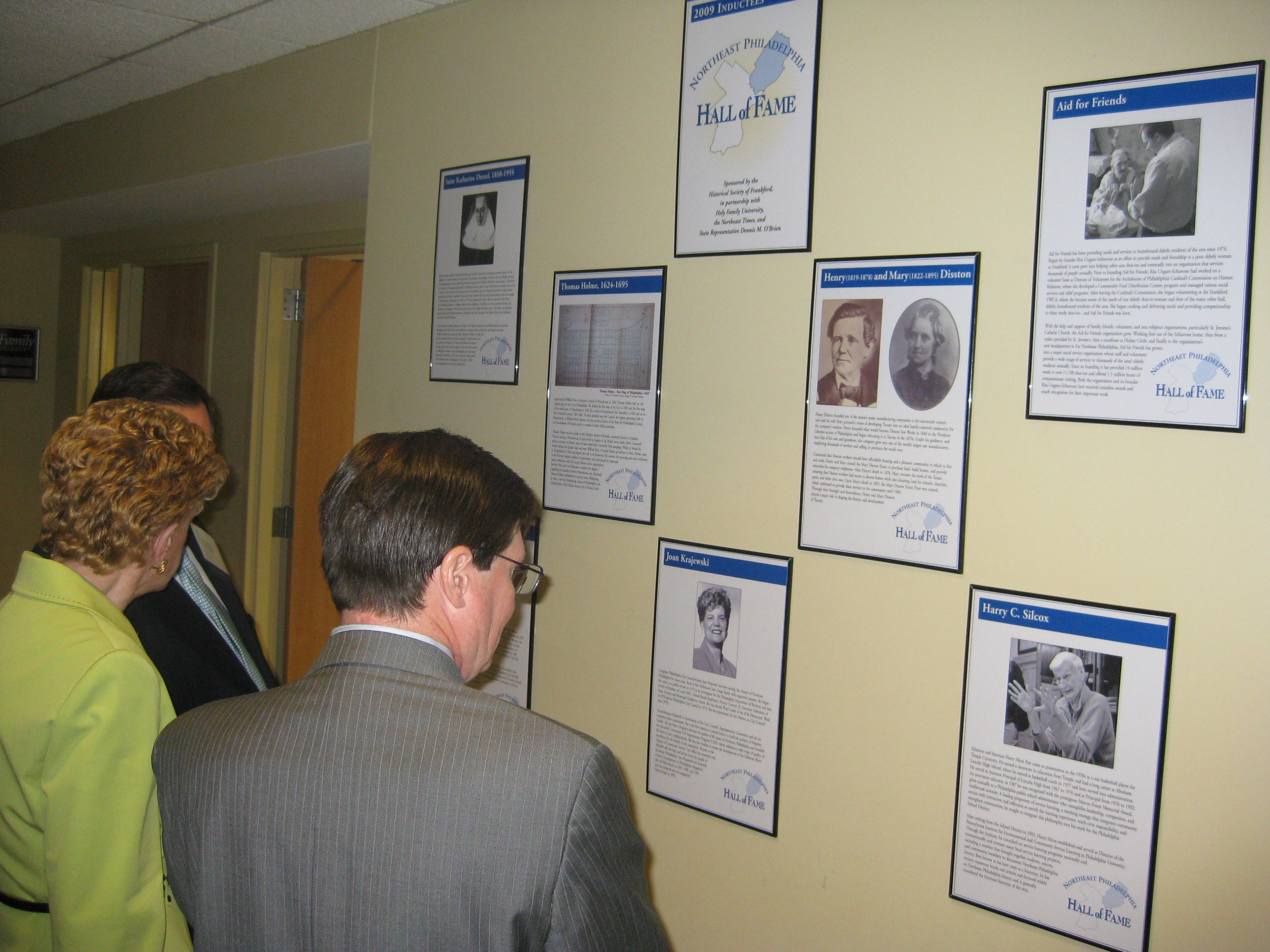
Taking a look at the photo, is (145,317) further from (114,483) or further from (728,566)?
(728,566)

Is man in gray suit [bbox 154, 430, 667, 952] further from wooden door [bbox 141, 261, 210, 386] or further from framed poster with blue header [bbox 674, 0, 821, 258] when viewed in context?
wooden door [bbox 141, 261, 210, 386]

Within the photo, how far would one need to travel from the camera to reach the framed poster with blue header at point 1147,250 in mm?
1380

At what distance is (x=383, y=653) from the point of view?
109 centimetres

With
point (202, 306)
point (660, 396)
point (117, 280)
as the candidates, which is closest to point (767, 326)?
point (660, 396)

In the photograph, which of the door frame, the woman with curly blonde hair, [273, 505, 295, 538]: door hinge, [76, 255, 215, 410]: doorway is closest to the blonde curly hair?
the woman with curly blonde hair

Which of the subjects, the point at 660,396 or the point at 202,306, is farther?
the point at 202,306

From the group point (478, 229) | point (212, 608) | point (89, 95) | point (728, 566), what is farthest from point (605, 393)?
point (89, 95)

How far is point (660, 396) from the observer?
2092 mm

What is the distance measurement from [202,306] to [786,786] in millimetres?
3678

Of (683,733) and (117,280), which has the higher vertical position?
(117,280)

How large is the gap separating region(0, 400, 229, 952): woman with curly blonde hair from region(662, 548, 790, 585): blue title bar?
1.02 metres

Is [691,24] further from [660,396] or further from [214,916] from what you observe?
[214,916]

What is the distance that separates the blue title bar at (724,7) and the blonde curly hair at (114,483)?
1.40 meters

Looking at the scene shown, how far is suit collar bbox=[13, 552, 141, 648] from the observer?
135 cm
